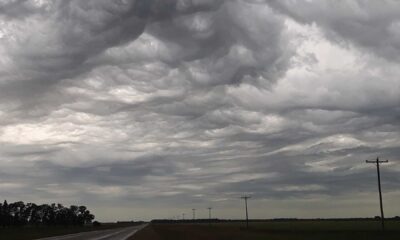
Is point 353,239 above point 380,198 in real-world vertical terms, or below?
below

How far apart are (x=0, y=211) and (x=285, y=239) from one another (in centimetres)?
14723

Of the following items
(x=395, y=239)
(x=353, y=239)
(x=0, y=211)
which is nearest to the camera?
(x=395, y=239)

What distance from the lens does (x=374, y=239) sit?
197 feet

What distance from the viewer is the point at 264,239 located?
218ft

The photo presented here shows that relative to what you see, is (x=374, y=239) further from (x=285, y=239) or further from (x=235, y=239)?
(x=235, y=239)

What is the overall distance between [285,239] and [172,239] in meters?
14.5

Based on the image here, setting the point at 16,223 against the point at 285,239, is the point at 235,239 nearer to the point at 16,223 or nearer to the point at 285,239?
the point at 285,239

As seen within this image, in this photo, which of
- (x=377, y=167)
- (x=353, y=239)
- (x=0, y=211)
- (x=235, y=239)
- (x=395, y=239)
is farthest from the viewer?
(x=0, y=211)

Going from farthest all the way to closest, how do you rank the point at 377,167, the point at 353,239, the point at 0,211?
the point at 0,211
the point at 377,167
the point at 353,239

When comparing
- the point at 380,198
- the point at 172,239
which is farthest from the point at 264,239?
the point at 380,198

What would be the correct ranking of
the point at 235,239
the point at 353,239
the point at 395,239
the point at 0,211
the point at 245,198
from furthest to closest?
the point at 0,211, the point at 245,198, the point at 235,239, the point at 353,239, the point at 395,239

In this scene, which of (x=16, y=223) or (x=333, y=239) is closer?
(x=333, y=239)

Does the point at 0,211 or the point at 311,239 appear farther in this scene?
the point at 0,211

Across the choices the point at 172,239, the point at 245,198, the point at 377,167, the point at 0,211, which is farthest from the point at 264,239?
the point at 0,211
